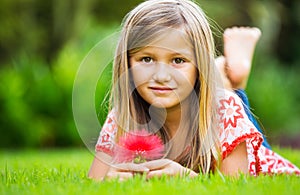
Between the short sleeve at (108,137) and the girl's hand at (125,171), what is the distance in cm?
45

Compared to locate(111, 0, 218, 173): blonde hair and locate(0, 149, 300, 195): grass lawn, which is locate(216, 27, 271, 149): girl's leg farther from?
locate(0, 149, 300, 195): grass lawn

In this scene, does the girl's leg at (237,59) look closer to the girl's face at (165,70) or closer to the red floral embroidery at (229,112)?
the red floral embroidery at (229,112)

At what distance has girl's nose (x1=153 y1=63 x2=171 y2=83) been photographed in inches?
109

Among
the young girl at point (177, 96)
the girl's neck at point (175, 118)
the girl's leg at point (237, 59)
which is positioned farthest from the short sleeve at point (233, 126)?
the girl's leg at point (237, 59)

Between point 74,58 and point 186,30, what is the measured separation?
269 inches

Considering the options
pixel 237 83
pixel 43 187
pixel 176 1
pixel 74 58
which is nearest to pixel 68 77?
pixel 74 58

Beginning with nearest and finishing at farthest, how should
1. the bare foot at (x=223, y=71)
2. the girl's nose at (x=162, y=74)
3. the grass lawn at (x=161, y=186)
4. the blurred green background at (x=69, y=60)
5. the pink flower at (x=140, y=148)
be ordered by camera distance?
the grass lawn at (x=161, y=186)
the pink flower at (x=140, y=148)
the girl's nose at (x=162, y=74)
the bare foot at (x=223, y=71)
the blurred green background at (x=69, y=60)

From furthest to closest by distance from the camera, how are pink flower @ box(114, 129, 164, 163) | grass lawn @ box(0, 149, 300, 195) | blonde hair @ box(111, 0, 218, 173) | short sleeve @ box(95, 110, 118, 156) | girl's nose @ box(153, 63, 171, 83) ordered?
1. short sleeve @ box(95, 110, 118, 156)
2. blonde hair @ box(111, 0, 218, 173)
3. girl's nose @ box(153, 63, 171, 83)
4. pink flower @ box(114, 129, 164, 163)
5. grass lawn @ box(0, 149, 300, 195)

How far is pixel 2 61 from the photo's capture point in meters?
14.9


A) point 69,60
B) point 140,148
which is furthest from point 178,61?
point 69,60

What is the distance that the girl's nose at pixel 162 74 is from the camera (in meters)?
2.76

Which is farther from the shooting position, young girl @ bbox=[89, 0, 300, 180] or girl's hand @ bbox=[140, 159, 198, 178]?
young girl @ bbox=[89, 0, 300, 180]

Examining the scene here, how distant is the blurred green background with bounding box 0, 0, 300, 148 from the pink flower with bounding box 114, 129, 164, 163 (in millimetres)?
4438

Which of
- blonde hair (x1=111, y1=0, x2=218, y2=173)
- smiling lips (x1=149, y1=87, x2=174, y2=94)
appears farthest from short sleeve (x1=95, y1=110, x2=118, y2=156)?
smiling lips (x1=149, y1=87, x2=174, y2=94)
